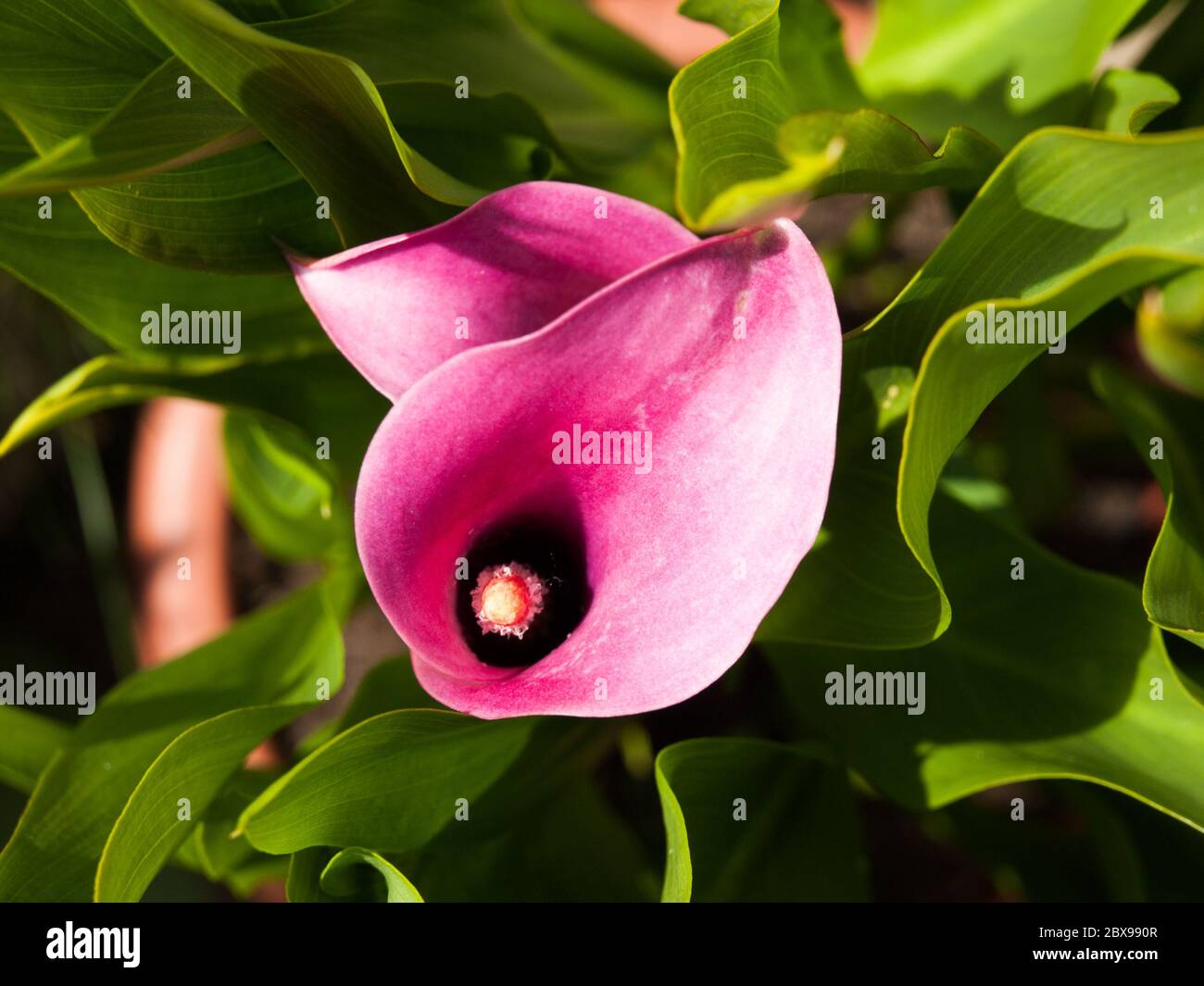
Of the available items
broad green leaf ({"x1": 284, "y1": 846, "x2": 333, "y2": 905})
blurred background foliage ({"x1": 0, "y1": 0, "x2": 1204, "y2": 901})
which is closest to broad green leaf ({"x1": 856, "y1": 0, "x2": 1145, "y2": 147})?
blurred background foliage ({"x1": 0, "y1": 0, "x2": 1204, "y2": 901})

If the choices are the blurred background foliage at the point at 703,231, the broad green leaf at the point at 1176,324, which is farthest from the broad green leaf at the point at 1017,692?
the broad green leaf at the point at 1176,324

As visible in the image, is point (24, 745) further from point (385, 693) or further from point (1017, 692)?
point (1017, 692)

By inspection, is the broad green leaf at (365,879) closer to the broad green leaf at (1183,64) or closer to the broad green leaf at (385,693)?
the broad green leaf at (385,693)

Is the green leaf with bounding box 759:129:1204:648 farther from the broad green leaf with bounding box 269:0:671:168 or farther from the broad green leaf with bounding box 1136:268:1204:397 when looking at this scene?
the broad green leaf with bounding box 269:0:671:168

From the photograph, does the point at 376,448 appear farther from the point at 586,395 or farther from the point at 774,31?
the point at 774,31
